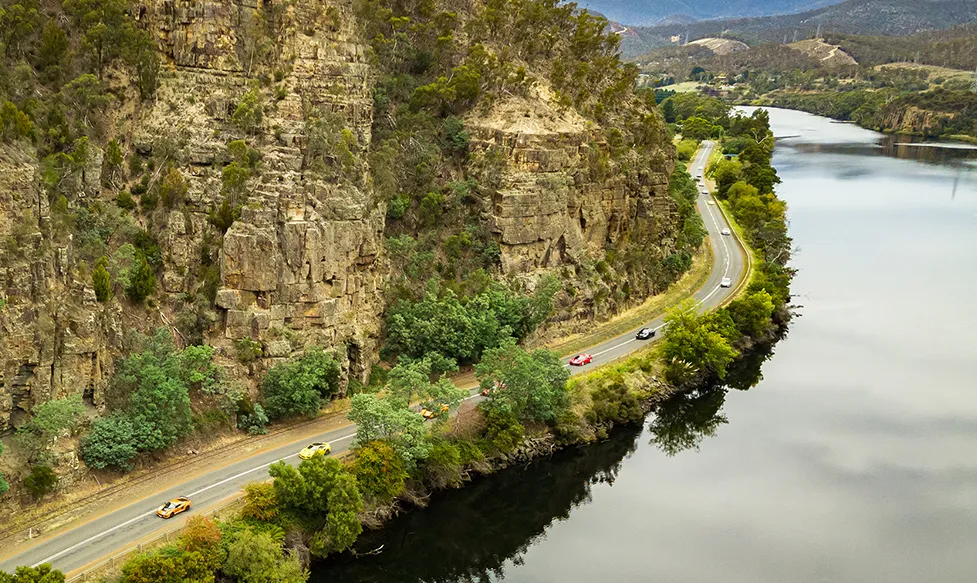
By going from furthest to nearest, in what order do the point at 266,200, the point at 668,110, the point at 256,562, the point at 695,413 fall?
the point at 668,110 < the point at 695,413 < the point at 266,200 < the point at 256,562

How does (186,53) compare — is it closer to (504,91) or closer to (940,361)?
(504,91)

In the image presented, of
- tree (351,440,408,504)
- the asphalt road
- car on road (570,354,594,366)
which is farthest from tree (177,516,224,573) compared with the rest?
car on road (570,354,594,366)

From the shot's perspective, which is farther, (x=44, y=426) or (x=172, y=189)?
(x=172, y=189)

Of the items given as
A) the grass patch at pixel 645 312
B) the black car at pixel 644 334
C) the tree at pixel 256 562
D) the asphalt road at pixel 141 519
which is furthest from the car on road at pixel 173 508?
the black car at pixel 644 334

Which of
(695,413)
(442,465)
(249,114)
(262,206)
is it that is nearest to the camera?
(442,465)

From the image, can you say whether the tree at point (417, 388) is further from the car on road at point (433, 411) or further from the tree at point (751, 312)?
the tree at point (751, 312)

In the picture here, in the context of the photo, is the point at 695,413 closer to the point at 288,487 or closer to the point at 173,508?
the point at 288,487

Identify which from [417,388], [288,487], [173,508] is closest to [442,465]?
[417,388]
